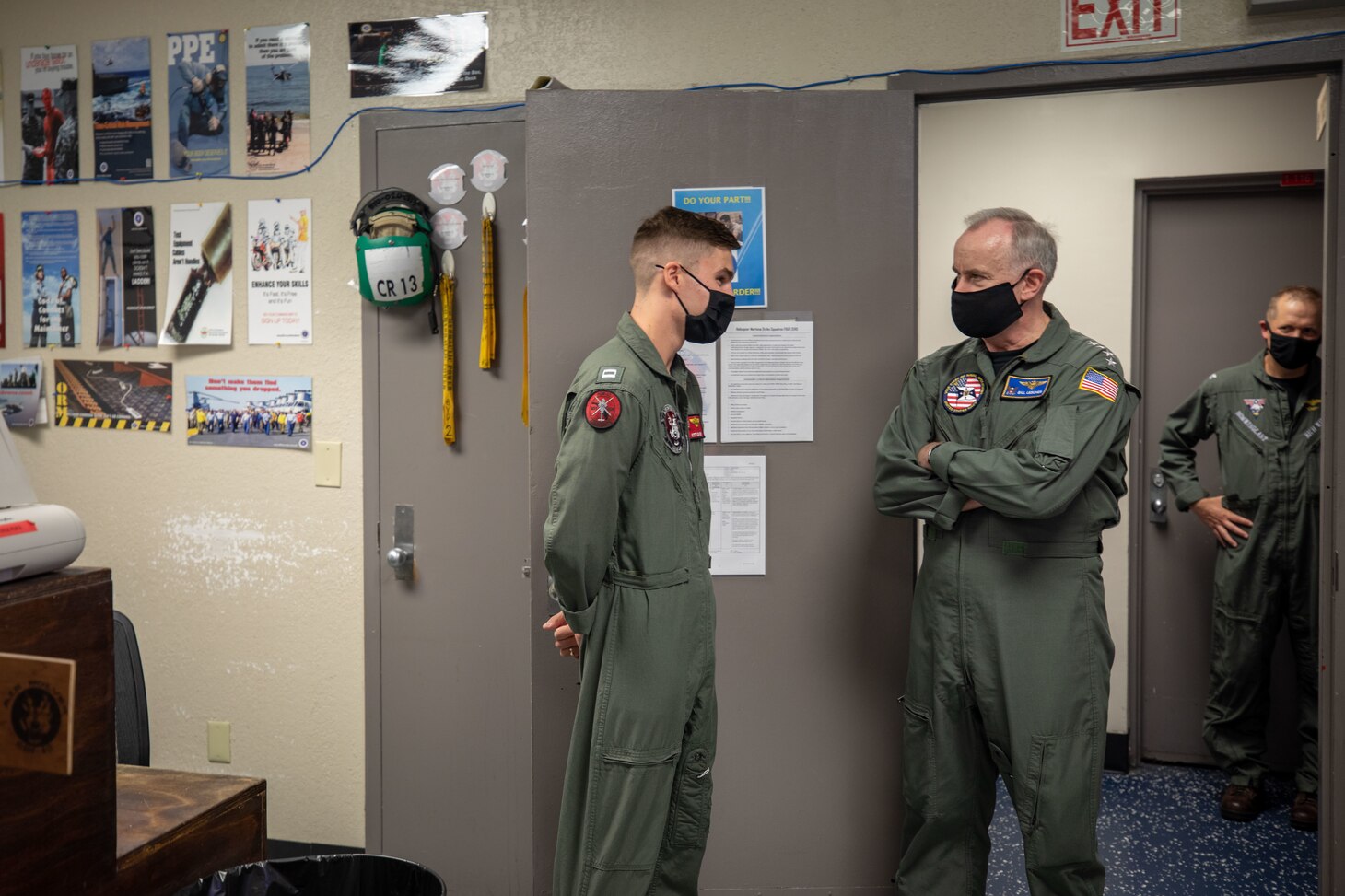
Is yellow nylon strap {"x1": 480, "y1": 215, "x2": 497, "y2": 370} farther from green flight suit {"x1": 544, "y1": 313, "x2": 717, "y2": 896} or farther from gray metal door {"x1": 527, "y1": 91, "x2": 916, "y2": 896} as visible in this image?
green flight suit {"x1": 544, "y1": 313, "x2": 717, "y2": 896}

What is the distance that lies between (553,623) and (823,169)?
1192 millimetres

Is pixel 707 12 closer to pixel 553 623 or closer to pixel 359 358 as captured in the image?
pixel 359 358

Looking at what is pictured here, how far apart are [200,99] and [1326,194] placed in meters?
2.87

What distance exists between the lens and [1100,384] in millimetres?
1974

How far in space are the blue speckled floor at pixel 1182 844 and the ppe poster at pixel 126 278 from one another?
2892 millimetres

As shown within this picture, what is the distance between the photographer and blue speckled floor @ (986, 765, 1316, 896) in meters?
2.76

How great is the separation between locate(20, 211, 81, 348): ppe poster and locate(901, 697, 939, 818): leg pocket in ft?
8.33

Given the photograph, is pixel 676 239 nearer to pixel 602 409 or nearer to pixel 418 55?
pixel 602 409

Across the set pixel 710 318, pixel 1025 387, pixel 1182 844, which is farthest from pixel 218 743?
pixel 1182 844

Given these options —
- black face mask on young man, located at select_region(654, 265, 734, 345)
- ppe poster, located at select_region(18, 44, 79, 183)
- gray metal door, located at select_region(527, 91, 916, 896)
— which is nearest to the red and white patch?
black face mask on young man, located at select_region(654, 265, 734, 345)

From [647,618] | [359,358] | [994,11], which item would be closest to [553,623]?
[647,618]

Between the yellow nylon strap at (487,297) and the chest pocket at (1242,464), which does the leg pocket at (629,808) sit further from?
the chest pocket at (1242,464)

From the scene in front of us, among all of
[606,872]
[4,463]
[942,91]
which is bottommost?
[606,872]

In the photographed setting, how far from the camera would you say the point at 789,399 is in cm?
233
